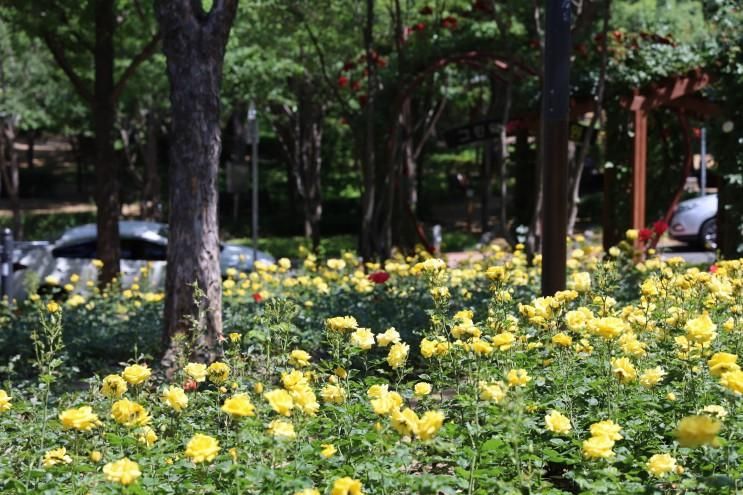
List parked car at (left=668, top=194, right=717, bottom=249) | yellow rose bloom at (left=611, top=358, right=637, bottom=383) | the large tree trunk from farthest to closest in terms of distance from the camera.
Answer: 1. parked car at (left=668, top=194, right=717, bottom=249)
2. the large tree trunk
3. yellow rose bloom at (left=611, top=358, right=637, bottom=383)

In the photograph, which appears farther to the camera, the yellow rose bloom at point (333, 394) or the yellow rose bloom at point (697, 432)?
the yellow rose bloom at point (333, 394)

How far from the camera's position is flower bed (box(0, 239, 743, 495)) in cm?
300

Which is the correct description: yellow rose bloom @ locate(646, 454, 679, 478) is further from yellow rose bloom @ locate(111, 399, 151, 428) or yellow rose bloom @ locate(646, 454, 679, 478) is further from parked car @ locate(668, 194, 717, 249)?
parked car @ locate(668, 194, 717, 249)

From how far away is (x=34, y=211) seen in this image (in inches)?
1348

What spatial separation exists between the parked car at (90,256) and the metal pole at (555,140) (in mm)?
7166

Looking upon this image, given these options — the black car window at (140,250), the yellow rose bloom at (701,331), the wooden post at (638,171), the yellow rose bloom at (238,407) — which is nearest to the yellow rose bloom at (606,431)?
the yellow rose bloom at (701,331)

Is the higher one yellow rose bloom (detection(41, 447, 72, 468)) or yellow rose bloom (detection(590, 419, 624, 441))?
yellow rose bloom (detection(590, 419, 624, 441))

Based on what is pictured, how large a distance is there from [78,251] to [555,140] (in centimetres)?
955

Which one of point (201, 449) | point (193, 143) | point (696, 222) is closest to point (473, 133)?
point (193, 143)

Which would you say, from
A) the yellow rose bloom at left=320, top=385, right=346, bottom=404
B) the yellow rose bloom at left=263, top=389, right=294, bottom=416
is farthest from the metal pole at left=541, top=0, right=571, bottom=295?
the yellow rose bloom at left=263, top=389, right=294, bottom=416

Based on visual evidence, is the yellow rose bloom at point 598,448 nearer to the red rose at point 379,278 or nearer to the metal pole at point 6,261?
the red rose at point 379,278

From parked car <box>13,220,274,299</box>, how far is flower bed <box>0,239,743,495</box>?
8.63 m

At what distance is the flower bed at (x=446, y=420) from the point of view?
9.84 ft

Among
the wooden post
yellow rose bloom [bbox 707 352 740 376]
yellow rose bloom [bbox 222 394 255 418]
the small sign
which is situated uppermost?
the small sign
